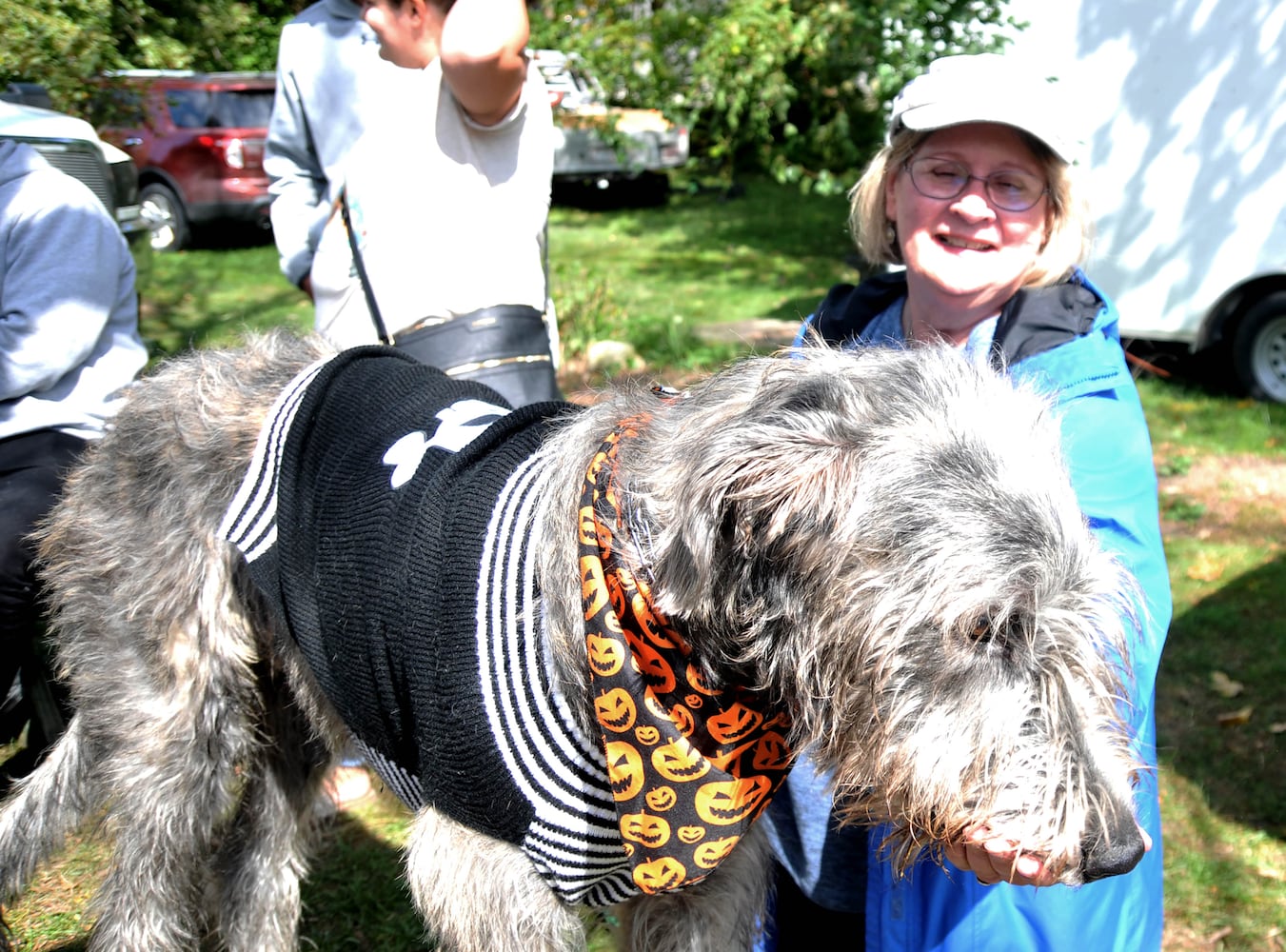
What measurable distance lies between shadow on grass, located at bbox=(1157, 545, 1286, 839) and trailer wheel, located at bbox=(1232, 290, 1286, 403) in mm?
2746

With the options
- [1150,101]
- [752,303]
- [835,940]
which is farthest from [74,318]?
[752,303]

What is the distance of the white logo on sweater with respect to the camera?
7.76ft

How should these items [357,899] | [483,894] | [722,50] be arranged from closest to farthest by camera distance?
[483,894], [357,899], [722,50]

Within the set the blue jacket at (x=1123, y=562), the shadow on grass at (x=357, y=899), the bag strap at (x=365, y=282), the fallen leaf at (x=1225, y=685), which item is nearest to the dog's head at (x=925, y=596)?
the blue jacket at (x=1123, y=562)

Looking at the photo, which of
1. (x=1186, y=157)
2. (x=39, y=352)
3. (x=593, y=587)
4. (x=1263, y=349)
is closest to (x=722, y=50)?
(x=1186, y=157)

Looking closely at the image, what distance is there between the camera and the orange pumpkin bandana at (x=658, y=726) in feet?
6.36

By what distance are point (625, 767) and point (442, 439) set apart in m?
0.83

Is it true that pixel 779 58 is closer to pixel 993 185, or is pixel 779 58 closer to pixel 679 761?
pixel 993 185

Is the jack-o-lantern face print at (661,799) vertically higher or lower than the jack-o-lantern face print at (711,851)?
higher

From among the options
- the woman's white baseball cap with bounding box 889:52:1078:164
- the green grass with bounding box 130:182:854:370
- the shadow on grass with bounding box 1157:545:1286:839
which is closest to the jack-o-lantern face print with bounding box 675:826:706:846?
the woman's white baseball cap with bounding box 889:52:1078:164

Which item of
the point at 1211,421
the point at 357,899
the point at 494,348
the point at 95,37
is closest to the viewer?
the point at 494,348

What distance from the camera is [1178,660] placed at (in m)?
4.95

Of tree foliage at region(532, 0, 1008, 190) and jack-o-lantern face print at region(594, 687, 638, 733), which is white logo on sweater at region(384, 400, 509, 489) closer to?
jack-o-lantern face print at region(594, 687, 638, 733)

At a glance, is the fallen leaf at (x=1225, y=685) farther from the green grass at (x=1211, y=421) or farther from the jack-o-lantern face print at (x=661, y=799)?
the jack-o-lantern face print at (x=661, y=799)
